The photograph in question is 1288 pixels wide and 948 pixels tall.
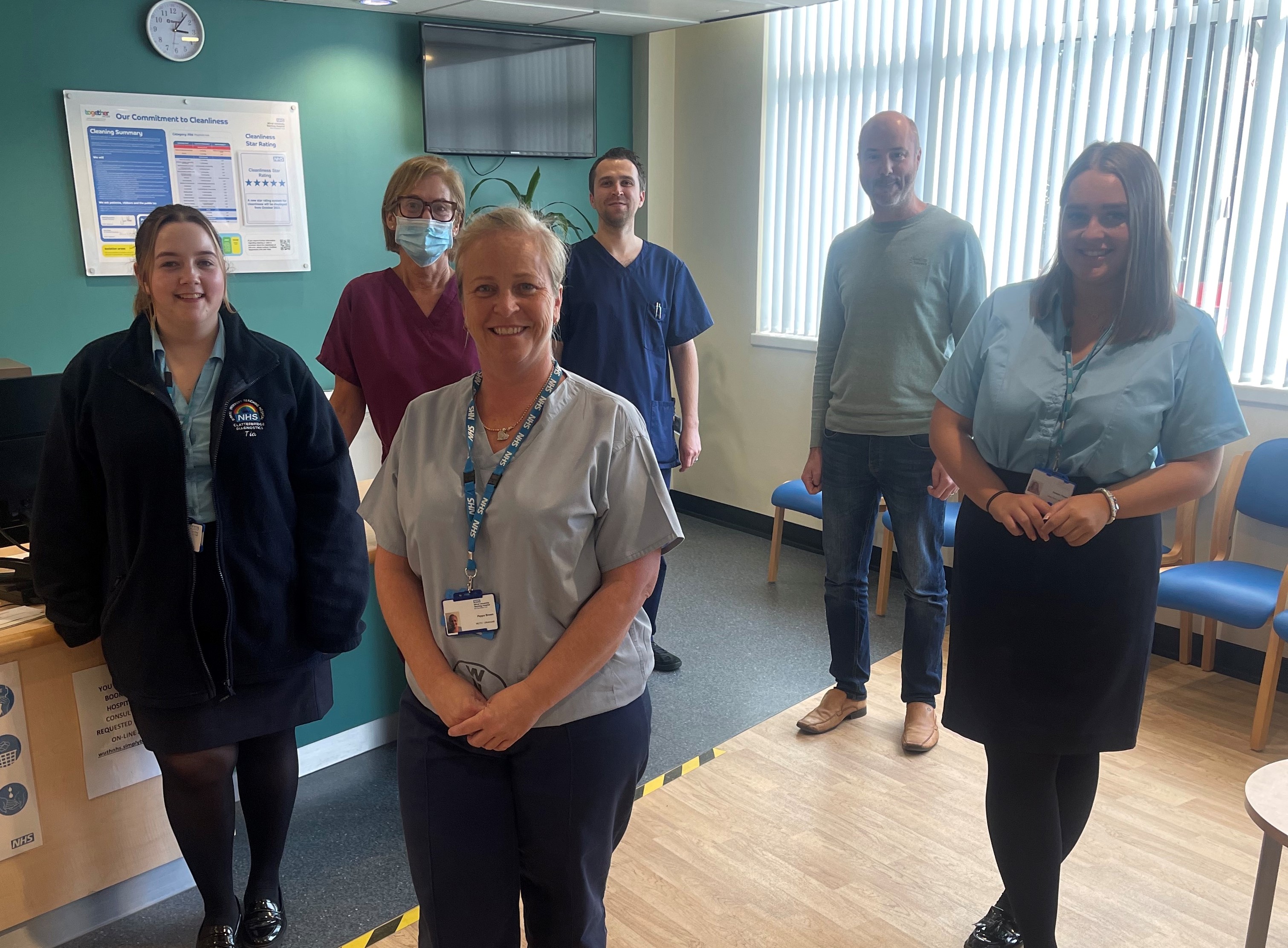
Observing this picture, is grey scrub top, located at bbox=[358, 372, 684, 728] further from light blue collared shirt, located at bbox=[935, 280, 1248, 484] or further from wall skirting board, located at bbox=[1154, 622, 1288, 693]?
wall skirting board, located at bbox=[1154, 622, 1288, 693]

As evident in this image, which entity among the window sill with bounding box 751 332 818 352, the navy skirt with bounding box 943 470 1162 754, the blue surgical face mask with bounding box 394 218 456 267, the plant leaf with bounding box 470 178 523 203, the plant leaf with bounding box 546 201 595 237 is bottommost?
the navy skirt with bounding box 943 470 1162 754

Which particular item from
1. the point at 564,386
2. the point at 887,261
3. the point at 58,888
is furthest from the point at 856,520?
the point at 58,888

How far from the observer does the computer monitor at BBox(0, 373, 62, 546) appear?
207 centimetres

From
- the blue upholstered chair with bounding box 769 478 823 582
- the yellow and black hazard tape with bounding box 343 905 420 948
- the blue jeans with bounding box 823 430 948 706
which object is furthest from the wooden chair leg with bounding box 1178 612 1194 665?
the yellow and black hazard tape with bounding box 343 905 420 948

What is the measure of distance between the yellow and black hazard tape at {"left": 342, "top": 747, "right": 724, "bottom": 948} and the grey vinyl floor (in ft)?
0.06

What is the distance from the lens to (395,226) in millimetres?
2430

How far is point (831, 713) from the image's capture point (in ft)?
10.2

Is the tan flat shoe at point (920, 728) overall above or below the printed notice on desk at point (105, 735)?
below

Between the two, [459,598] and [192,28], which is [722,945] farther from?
[192,28]

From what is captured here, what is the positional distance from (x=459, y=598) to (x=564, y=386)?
354mm

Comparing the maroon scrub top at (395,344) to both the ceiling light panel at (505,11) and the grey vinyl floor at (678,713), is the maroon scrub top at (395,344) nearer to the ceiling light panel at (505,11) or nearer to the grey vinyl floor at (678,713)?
the grey vinyl floor at (678,713)

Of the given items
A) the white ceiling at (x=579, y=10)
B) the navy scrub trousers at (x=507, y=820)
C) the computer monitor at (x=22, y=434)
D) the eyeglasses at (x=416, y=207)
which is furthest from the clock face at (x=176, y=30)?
the navy scrub trousers at (x=507, y=820)

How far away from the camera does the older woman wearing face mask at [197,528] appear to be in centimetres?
182

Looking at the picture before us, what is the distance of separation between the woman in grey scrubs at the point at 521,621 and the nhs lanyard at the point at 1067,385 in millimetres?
782
